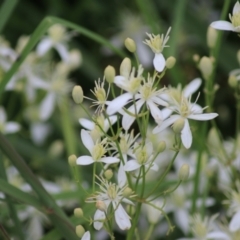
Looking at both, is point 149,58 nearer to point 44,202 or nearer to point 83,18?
point 83,18

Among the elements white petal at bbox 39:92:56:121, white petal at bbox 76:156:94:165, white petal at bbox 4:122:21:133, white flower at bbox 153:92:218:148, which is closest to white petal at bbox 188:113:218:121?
white flower at bbox 153:92:218:148

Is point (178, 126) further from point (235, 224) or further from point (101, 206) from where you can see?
point (235, 224)

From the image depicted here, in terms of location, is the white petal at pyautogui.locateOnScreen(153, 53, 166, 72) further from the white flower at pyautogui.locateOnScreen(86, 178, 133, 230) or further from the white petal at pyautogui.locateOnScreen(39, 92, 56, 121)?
the white petal at pyautogui.locateOnScreen(39, 92, 56, 121)

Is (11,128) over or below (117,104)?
below

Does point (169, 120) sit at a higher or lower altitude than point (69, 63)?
higher

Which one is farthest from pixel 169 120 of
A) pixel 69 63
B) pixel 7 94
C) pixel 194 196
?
pixel 7 94

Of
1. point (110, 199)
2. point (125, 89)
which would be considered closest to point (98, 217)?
point (110, 199)
